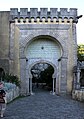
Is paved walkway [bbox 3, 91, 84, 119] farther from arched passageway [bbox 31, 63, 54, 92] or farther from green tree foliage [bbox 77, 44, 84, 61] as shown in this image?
arched passageway [bbox 31, 63, 54, 92]

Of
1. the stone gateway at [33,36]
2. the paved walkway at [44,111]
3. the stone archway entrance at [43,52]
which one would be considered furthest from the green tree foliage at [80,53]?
the paved walkway at [44,111]

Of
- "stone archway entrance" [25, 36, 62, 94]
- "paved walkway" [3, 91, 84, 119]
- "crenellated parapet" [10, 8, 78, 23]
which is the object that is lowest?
"paved walkway" [3, 91, 84, 119]

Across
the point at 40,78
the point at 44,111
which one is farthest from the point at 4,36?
the point at 40,78

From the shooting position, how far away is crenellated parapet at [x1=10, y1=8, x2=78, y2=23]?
24.7 metres

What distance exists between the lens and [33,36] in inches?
974

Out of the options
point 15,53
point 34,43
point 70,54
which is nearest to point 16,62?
point 15,53

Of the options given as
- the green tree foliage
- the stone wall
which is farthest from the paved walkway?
the green tree foliage

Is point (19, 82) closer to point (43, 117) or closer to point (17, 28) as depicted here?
point (17, 28)

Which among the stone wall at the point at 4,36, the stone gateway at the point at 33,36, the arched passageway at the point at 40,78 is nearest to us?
the stone gateway at the point at 33,36

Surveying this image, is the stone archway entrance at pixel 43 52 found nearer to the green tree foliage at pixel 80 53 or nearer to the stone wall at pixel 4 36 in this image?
the stone wall at pixel 4 36

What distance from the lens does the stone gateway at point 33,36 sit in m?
24.6

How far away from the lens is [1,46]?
82.0 ft

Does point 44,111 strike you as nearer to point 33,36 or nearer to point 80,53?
point 33,36

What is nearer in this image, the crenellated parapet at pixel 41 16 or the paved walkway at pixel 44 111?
the paved walkway at pixel 44 111
